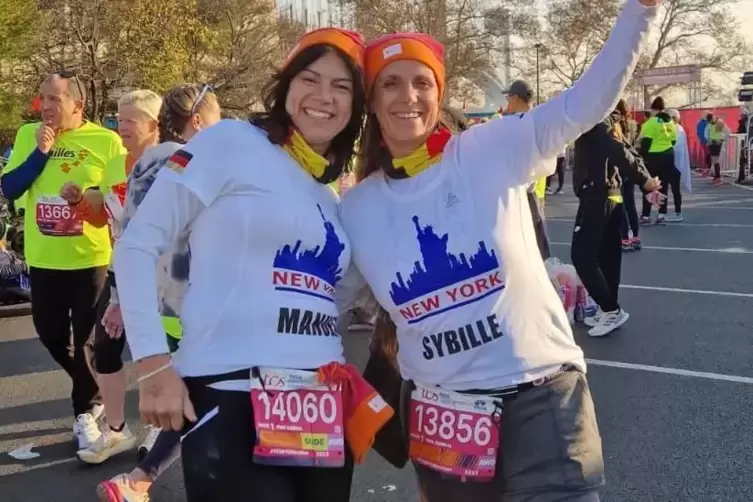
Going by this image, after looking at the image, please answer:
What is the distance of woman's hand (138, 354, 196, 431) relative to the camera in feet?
6.02

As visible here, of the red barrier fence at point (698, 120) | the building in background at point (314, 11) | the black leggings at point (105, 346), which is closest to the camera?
the black leggings at point (105, 346)

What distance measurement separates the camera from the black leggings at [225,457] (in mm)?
1854

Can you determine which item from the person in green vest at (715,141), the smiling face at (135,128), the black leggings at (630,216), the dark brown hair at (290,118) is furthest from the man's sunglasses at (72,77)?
the person in green vest at (715,141)

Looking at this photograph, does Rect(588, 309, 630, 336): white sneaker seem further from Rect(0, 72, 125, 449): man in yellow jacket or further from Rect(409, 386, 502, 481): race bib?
Rect(409, 386, 502, 481): race bib

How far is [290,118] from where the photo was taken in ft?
6.91

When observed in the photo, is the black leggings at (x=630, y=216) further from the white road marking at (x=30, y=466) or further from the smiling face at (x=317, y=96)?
the smiling face at (x=317, y=96)

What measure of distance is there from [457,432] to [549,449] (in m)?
0.23

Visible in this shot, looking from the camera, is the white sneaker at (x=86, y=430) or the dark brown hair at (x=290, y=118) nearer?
the dark brown hair at (x=290, y=118)

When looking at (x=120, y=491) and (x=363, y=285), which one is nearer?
Answer: (x=363, y=285)

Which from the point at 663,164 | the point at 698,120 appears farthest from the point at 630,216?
the point at 698,120

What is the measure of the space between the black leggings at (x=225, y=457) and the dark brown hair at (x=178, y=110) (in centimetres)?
180

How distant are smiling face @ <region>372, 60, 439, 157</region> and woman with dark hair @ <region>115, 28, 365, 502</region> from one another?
0.30 metres

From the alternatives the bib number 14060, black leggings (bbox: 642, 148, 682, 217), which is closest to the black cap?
the bib number 14060

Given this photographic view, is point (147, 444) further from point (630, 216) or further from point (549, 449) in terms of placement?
point (630, 216)
